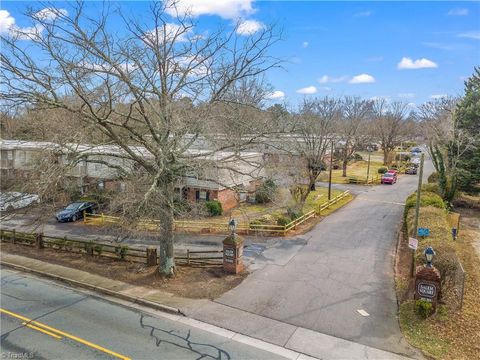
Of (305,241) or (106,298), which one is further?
(305,241)

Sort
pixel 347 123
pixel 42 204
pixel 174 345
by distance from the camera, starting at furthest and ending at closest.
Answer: pixel 347 123 → pixel 42 204 → pixel 174 345

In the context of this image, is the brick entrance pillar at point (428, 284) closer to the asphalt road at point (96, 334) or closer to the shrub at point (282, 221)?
the asphalt road at point (96, 334)

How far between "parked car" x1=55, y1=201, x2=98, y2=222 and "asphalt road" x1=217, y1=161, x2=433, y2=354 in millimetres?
18167

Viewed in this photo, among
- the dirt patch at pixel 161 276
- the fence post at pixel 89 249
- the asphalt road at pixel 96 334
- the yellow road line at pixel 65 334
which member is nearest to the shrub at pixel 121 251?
the dirt patch at pixel 161 276

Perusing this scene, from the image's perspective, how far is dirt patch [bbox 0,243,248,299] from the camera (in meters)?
13.9

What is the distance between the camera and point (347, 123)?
55.9m

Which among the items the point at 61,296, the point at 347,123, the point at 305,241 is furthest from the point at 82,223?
the point at 347,123

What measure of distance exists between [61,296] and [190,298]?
487 centimetres

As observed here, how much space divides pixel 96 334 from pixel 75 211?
20136mm

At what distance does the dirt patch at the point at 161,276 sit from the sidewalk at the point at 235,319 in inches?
18.3

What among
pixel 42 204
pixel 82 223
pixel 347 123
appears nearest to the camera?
pixel 42 204

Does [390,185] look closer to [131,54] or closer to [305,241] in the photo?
[305,241]

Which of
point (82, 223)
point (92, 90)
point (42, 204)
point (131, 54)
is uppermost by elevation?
point (131, 54)

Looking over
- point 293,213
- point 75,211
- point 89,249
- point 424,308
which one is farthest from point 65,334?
point 75,211
